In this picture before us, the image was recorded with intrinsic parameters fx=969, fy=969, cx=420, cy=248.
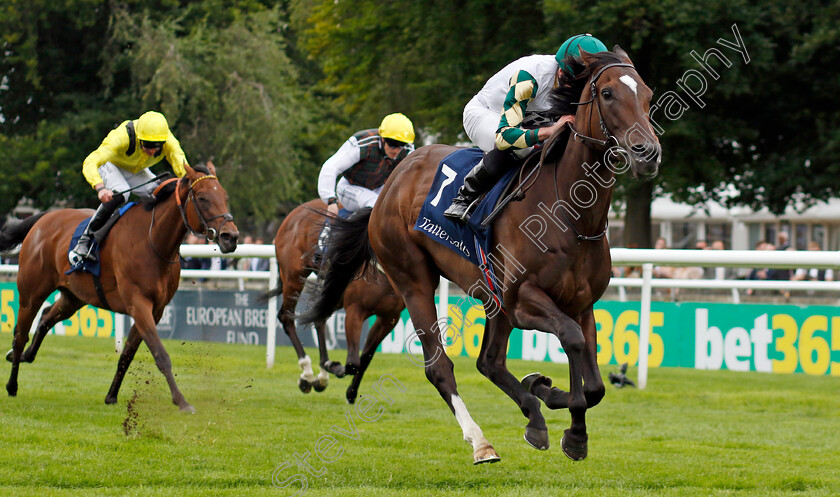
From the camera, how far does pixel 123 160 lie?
6.97 metres

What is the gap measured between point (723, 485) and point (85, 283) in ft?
14.8

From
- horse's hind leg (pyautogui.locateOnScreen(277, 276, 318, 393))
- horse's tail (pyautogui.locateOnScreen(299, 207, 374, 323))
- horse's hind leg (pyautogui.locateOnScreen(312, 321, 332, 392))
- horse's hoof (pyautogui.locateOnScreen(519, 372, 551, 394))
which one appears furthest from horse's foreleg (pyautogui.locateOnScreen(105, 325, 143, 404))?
horse's hoof (pyautogui.locateOnScreen(519, 372, 551, 394))

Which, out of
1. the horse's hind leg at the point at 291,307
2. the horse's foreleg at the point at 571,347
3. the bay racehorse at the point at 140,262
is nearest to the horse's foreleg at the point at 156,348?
the bay racehorse at the point at 140,262

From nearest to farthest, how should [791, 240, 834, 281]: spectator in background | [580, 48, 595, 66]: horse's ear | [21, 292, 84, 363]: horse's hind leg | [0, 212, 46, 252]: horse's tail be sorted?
[580, 48, 595, 66]: horse's ear
[21, 292, 84, 363]: horse's hind leg
[0, 212, 46, 252]: horse's tail
[791, 240, 834, 281]: spectator in background

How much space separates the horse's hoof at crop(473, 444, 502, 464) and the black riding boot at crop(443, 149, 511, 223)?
1.09 metres

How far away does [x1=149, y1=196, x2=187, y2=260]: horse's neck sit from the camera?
650 centimetres

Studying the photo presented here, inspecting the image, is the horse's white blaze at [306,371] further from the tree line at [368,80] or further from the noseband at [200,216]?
the tree line at [368,80]

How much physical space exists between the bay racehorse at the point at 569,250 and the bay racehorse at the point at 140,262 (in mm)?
2169

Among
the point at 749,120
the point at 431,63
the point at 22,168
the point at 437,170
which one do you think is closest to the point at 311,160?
the point at 22,168

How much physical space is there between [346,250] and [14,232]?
136 inches

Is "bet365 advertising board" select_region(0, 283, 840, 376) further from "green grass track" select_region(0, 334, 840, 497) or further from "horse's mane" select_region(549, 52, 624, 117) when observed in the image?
"horse's mane" select_region(549, 52, 624, 117)

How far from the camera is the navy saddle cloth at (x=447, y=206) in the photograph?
15.0ft

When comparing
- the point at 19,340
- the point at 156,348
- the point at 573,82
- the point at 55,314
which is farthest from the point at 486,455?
the point at 55,314

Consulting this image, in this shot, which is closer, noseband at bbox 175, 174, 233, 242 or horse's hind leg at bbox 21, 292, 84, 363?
noseband at bbox 175, 174, 233, 242
